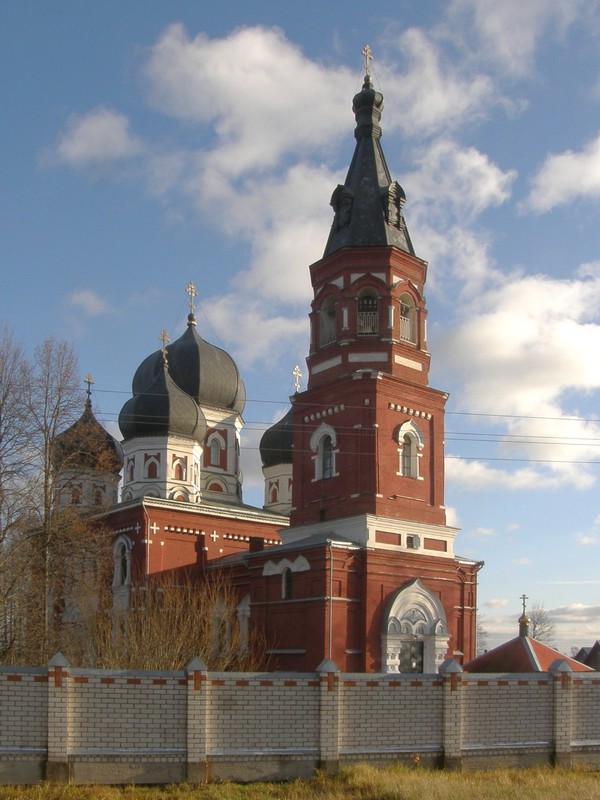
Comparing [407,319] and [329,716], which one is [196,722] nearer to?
[329,716]

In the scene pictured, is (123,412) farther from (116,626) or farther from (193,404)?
(116,626)

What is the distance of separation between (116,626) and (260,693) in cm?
834

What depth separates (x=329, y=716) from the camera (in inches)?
553

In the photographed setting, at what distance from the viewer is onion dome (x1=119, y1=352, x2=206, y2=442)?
114 feet

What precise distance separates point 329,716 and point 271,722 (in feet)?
2.87

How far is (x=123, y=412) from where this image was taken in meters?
35.4

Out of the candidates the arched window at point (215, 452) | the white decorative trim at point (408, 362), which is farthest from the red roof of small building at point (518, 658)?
the arched window at point (215, 452)

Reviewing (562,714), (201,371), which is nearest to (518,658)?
(562,714)

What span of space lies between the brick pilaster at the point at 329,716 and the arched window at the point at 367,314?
47.7 feet

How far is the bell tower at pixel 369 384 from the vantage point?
26250 mm

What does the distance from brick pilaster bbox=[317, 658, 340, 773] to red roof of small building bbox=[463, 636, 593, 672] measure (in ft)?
21.8

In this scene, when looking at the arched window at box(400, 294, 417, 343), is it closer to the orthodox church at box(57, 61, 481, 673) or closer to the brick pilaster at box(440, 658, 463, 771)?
the orthodox church at box(57, 61, 481, 673)

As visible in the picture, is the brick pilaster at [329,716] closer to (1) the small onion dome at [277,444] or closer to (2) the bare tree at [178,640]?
(2) the bare tree at [178,640]

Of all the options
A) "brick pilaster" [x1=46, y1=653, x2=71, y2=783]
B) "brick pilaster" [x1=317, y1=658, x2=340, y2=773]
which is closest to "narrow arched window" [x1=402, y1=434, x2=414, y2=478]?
"brick pilaster" [x1=317, y1=658, x2=340, y2=773]
